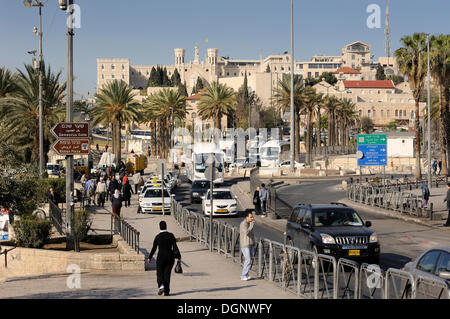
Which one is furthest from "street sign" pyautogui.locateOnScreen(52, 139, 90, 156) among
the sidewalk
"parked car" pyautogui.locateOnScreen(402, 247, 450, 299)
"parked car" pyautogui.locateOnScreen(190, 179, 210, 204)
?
"parked car" pyautogui.locateOnScreen(190, 179, 210, 204)

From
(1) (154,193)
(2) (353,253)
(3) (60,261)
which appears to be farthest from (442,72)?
(3) (60,261)

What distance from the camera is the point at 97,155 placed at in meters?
86.5

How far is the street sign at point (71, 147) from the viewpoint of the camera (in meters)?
17.0

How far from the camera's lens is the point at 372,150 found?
39.6 metres

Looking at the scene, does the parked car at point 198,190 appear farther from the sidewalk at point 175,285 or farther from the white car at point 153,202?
the sidewalk at point 175,285

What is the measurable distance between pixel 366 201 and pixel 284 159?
40.3m

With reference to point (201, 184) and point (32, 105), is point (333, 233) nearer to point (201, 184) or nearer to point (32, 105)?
point (201, 184)

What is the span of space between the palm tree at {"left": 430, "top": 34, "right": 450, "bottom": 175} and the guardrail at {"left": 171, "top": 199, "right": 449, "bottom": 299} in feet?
119

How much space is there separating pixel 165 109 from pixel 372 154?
42.0 metres

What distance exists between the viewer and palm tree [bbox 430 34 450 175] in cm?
4925

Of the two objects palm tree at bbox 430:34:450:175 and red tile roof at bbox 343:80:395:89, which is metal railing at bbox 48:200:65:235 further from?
red tile roof at bbox 343:80:395:89

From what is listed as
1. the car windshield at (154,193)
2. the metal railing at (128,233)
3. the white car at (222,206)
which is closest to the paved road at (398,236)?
the white car at (222,206)

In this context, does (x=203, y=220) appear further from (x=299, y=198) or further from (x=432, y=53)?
(x=432, y=53)
